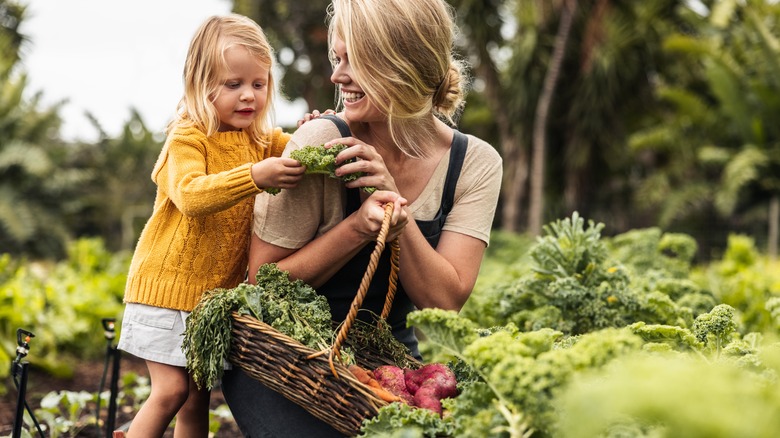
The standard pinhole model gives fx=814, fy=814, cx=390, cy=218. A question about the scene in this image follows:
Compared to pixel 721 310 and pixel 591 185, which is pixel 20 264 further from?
pixel 591 185

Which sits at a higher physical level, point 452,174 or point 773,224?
point 773,224

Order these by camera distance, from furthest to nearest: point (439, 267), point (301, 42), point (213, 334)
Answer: point (301, 42) → point (439, 267) → point (213, 334)

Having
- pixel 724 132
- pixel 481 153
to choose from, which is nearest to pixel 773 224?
pixel 724 132

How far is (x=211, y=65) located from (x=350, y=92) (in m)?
0.56

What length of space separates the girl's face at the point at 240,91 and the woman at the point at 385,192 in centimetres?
32

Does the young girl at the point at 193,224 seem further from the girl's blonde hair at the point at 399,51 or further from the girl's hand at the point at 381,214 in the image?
the girl's hand at the point at 381,214

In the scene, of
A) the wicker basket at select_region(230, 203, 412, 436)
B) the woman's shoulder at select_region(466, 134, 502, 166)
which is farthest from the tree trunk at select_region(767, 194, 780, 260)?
the wicker basket at select_region(230, 203, 412, 436)

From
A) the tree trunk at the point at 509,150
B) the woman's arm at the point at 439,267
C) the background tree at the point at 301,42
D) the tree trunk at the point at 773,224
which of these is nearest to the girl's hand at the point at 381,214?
the woman's arm at the point at 439,267

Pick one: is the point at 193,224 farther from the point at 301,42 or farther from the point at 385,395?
the point at 301,42

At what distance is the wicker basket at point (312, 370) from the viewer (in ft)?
5.92

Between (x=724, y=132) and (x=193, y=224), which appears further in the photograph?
(x=724, y=132)

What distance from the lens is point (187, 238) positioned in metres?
2.53

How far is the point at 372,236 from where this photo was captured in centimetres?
222

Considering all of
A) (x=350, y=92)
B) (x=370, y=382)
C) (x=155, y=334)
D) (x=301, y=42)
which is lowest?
(x=370, y=382)
